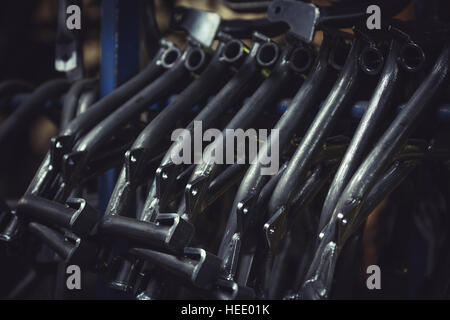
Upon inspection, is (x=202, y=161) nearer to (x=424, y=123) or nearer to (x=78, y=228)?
(x=78, y=228)

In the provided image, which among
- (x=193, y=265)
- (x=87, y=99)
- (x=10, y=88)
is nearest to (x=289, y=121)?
(x=193, y=265)

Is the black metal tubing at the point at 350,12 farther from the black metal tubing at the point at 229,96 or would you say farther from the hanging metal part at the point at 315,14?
the black metal tubing at the point at 229,96

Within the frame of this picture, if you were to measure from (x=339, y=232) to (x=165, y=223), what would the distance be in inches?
8.3

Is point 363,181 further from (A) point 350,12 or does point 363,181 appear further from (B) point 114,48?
(B) point 114,48

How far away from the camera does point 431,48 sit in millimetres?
706

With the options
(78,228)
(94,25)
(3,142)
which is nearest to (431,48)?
(78,228)

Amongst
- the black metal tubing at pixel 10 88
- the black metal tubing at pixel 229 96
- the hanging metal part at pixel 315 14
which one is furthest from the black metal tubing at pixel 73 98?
the hanging metal part at pixel 315 14

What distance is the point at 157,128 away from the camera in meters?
0.84

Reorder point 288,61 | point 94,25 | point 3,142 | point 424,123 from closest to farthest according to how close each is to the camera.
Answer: point 424,123 → point 288,61 → point 3,142 → point 94,25

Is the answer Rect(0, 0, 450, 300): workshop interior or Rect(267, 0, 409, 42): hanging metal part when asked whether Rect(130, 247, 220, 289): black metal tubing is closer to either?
Rect(0, 0, 450, 300): workshop interior

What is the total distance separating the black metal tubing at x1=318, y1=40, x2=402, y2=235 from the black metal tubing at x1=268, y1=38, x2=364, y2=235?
5cm

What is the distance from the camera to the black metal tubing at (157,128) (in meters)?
0.78

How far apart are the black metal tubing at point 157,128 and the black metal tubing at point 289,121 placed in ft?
0.54

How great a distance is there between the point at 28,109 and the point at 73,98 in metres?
0.10
